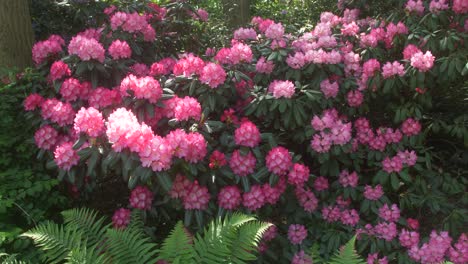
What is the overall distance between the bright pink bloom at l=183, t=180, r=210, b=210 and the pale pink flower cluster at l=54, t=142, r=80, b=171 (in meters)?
0.64

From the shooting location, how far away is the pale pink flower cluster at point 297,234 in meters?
2.78

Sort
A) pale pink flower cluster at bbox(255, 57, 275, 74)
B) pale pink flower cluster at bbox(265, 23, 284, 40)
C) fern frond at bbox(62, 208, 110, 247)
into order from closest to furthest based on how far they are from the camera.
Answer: fern frond at bbox(62, 208, 110, 247) < pale pink flower cluster at bbox(255, 57, 275, 74) < pale pink flower cluster at bbox(265, 23, 284, 40)

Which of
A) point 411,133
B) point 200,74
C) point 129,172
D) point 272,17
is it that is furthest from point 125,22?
point 272,17

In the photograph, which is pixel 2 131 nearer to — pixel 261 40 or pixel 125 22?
pixel 125 22

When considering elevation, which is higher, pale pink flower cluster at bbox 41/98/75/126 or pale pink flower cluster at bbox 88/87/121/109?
pale pink flower cluster at bbox 88/87/121/109

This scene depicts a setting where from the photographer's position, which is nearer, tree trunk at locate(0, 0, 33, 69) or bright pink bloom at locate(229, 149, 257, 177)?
bright pink bloom at locate(229, 149, 257, 177)

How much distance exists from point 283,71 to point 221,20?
2.94m

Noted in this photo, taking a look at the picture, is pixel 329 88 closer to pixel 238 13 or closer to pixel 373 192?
pixel 373 192

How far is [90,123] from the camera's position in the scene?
7.69 feet

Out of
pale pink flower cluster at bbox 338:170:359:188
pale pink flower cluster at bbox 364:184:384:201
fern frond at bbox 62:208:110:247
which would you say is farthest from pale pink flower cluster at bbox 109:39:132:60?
pale pink flower cluster at bbox 364:184:384:201

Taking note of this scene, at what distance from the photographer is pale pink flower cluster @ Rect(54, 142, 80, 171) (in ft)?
8.05

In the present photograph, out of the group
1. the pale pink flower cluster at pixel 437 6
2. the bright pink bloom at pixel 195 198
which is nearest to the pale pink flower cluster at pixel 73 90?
the bright pink bloom at pixel 195 198

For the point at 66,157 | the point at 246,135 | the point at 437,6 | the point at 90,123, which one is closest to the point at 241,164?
the point at 246,135

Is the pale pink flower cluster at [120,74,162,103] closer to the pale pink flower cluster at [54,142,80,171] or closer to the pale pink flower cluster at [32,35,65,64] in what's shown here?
the pale pink flower cluster at [54,142,80,171]
